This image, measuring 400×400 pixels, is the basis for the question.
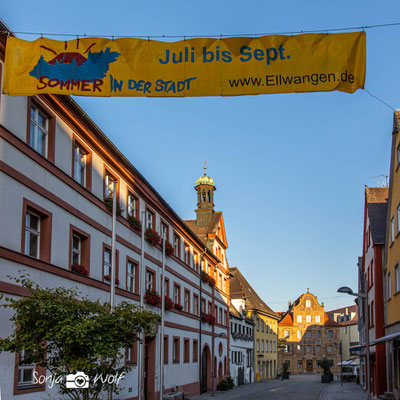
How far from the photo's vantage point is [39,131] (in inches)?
712

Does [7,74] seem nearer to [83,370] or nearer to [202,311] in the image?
[83,370]

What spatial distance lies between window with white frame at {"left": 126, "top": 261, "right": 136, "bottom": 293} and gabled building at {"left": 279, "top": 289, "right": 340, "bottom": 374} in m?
80.2

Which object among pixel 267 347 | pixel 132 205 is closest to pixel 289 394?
pixel 132 205

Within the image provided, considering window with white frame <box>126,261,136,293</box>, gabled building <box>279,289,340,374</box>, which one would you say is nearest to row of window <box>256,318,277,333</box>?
gabled building <box>279,289,340,374</box>

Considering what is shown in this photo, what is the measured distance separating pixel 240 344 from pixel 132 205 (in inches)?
1442

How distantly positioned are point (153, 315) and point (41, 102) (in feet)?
26.9

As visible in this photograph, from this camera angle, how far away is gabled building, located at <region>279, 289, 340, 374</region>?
338 feet

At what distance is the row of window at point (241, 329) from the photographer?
57.7 metres

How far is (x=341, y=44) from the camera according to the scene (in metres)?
10.7

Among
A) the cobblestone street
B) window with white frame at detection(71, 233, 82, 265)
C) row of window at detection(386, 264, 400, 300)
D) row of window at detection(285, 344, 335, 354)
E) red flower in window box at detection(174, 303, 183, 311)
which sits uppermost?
window with white frame at detection(71, 233, 82, 265)

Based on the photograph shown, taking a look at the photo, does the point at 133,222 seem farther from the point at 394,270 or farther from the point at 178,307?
the point at 394,270

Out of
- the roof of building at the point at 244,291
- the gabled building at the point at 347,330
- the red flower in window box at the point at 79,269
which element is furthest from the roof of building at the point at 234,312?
the gabled building at the point at 347,330

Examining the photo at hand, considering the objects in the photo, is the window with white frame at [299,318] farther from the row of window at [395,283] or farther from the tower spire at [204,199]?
the row of window at [395,283]

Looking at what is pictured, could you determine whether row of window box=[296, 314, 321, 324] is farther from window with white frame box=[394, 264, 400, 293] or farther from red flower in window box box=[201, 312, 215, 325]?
window with white frame box=[394, 264, 400, 293]
